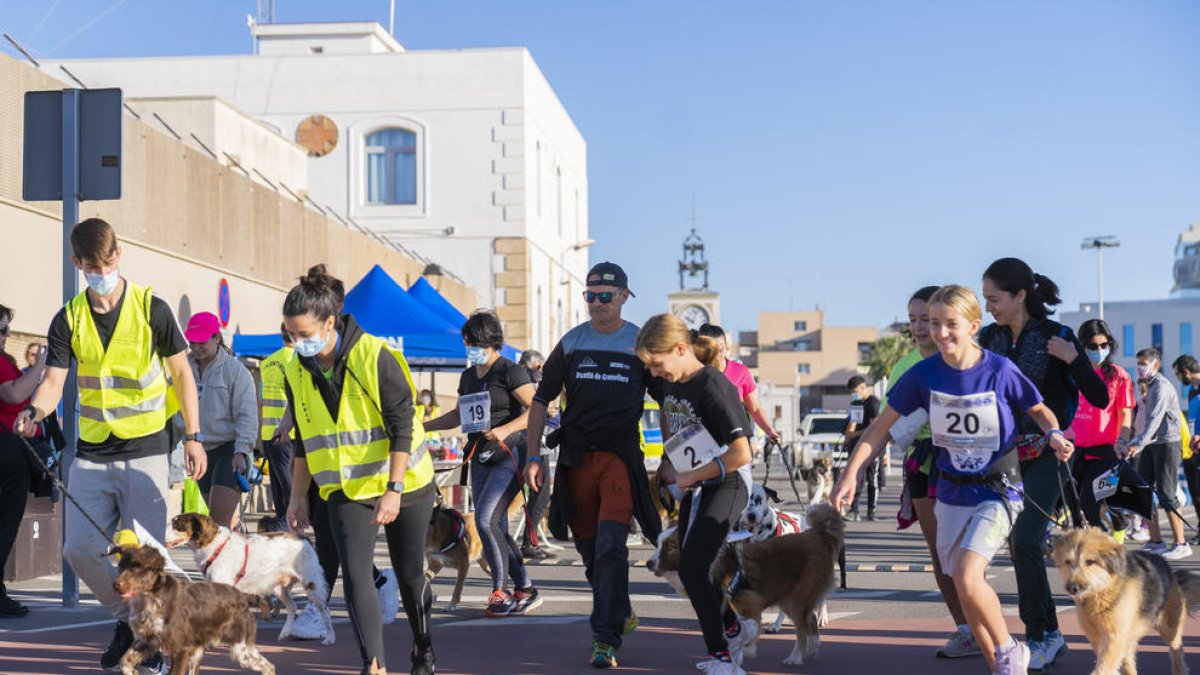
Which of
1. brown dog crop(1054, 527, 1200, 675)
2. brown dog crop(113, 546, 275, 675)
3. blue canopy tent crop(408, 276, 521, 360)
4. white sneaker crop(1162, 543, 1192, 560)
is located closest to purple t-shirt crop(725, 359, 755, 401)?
brown dog crop(1054, 527, 1200, 675)

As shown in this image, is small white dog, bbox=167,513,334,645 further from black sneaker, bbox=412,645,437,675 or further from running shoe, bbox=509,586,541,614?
black sneaker, bbox=412,645,437,675

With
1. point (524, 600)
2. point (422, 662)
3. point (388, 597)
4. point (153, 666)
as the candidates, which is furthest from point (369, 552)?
point (524, 600)

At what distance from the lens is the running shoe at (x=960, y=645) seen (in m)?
7.94

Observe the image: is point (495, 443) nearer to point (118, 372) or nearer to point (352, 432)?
point (118, 372)

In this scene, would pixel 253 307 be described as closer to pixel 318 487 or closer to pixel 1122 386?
pixel 1122 386

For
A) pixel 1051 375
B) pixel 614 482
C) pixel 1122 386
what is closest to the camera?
pixel 1051 375

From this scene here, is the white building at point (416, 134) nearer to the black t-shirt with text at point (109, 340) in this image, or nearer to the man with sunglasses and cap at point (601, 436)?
the man with sunglasses and cap at point (601, 436)

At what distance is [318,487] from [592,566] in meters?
1.90

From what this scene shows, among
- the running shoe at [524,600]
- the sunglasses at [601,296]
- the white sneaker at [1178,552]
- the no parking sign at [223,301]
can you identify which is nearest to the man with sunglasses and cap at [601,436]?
the sunglasses at [601,296]

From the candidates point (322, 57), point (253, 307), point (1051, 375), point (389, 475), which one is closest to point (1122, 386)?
point (1051, 375)

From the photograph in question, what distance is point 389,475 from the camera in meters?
6.73

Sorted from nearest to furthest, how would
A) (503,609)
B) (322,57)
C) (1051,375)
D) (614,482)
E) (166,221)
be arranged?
(1051,375) → (614,482) → (503,609) → (166,221) → (322,57)

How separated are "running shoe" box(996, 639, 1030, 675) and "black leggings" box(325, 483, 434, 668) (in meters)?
2.60

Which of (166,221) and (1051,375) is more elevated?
(166,221)
